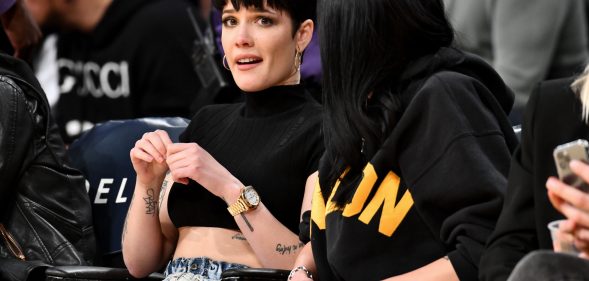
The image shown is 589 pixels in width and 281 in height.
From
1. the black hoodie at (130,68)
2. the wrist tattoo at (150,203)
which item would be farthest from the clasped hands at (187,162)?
the black hoodie at (130,68)

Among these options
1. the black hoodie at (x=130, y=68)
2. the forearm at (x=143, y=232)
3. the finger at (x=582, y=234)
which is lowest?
the black hoodie at (x=130, y=68)

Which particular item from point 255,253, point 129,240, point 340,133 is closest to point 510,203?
point 340,133

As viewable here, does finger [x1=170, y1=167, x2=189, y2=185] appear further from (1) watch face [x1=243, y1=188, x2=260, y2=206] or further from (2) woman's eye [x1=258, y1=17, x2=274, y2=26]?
(2) woman's eye [x1=258, y1=17, x2=274, y2=26]

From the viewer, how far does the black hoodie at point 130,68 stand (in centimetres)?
586

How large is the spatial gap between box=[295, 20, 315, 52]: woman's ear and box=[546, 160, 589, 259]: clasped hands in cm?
156

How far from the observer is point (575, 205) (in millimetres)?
2150

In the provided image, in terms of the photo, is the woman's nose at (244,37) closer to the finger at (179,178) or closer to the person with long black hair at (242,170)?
the person with long black hair at (242,170)

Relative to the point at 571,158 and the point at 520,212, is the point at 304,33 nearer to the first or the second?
the point at 520,212

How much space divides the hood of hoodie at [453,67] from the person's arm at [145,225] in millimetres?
999

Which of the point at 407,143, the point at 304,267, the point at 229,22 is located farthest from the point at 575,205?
the point at 229,22

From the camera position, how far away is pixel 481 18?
18.2 feet

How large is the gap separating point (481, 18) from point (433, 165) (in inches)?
117

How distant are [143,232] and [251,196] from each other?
458 millimetres

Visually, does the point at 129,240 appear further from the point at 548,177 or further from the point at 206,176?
the point at 548,177
